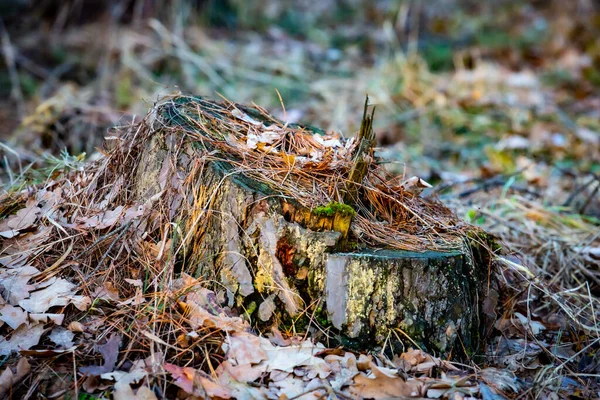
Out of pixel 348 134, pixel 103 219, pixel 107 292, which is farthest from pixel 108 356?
pixel 348 134

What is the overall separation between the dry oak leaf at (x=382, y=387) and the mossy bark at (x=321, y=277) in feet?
0.70

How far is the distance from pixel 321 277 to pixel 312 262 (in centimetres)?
7

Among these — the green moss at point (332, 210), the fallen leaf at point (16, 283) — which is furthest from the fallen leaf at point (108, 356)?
the green moss at point (332, 210)

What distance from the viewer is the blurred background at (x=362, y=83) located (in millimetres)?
4996

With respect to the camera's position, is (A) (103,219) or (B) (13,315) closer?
(B) (13,315)

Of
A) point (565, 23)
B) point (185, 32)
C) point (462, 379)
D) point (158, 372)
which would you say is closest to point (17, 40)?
point (185, 32)

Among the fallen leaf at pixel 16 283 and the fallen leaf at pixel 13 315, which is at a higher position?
the fallen leaf at pixel 16 283

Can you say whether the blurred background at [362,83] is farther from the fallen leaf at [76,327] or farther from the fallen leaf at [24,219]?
→ the fallen leaf at [76,327]

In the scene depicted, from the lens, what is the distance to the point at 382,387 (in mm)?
2078

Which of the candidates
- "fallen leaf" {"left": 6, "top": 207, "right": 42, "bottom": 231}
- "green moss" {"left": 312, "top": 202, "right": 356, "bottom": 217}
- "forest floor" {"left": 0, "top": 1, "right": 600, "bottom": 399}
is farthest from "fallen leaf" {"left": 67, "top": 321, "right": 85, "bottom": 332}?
"green moss" {"left": 312, "top": 202, "right": 356, "bottom": 217}

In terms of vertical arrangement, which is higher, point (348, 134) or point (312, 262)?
point (348, 134)

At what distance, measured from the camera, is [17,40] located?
790 cm

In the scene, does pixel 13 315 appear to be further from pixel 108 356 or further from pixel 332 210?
pixel 332 210

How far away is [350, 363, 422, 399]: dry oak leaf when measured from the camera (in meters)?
2.06
